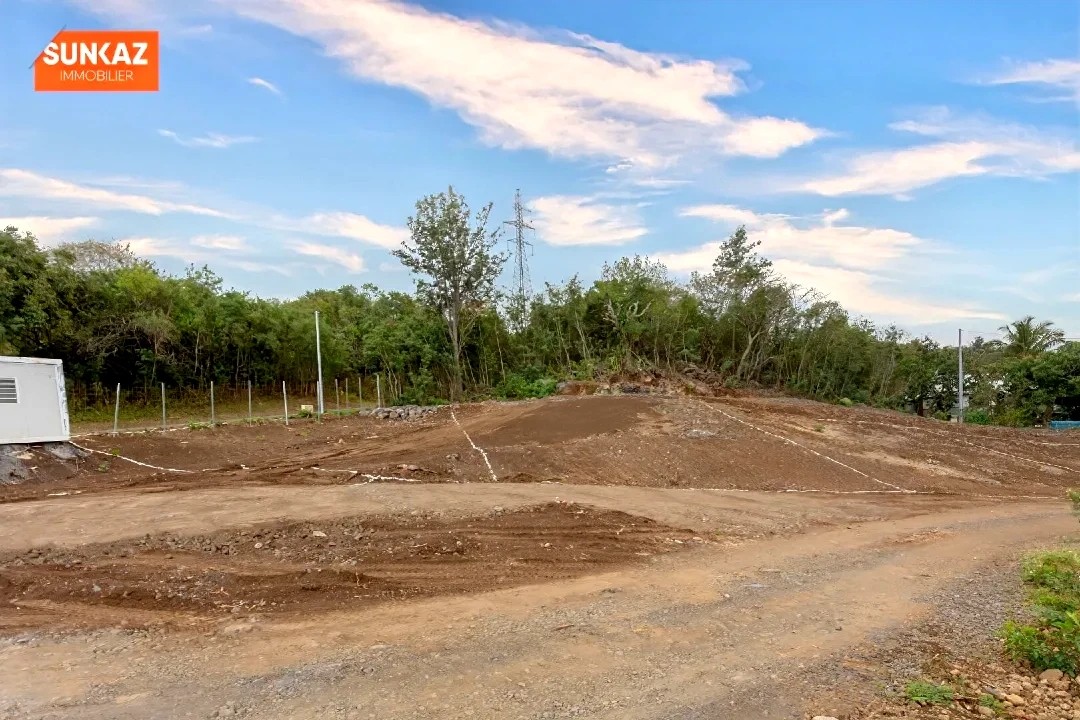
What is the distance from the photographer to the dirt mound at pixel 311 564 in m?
4.82

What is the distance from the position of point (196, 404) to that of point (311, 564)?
19646 mm

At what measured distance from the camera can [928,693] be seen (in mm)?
3342

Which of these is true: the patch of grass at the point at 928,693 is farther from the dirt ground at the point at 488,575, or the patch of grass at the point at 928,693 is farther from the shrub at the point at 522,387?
the shrub at the point at 522,387

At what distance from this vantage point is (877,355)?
88.4ft

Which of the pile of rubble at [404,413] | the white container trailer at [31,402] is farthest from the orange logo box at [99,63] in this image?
the pile of rubble at [404,413]

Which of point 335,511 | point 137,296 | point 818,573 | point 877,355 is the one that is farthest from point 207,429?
point 877,355

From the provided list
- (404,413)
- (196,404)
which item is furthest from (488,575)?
(196,404)

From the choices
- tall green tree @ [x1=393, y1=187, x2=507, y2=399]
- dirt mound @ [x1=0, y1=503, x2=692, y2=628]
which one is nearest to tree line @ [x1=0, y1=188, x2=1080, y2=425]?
tall green tree @ [x1=393, y1=187, x2=507, y2=399]

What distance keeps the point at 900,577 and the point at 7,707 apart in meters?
6.49

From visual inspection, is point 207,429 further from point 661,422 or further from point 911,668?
point 911,668

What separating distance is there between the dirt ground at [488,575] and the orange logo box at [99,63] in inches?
248

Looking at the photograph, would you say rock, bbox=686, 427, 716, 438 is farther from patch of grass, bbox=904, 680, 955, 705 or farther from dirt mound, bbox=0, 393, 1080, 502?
patch of grass, bbox=904, 680, 955, 705

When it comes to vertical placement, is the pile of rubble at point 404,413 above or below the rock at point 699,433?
above

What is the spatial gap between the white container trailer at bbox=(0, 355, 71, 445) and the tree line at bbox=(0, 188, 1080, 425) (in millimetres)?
9362
